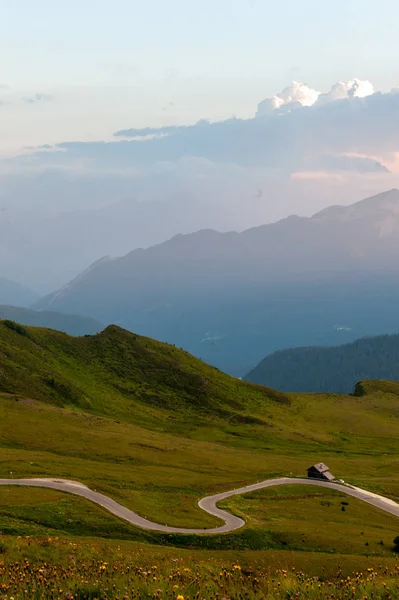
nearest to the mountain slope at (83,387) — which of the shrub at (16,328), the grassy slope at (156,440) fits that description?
the shrub at (16,328)

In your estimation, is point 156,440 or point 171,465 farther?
point 156,440

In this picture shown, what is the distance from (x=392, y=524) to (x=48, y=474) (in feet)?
169

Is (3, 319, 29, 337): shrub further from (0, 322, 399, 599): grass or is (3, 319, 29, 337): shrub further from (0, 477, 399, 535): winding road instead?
(0, 477, 399, 535): winding road

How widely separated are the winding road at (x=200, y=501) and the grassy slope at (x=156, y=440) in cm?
208

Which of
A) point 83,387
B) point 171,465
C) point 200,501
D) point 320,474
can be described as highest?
point 83,387

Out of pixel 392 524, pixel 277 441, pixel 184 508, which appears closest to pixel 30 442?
pixel 184 508

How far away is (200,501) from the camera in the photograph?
79.4m

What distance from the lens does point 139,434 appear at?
134 meters

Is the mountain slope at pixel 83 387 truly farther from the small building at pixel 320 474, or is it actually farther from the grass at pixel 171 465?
the small building at pixel 320 474

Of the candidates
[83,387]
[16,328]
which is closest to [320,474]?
[83,387]

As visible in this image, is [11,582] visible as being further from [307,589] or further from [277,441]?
[277,441]

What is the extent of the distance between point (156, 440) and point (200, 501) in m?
52.2

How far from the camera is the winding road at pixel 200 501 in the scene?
A: 61.8 metres

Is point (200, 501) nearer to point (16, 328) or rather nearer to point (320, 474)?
point (320, 474)
